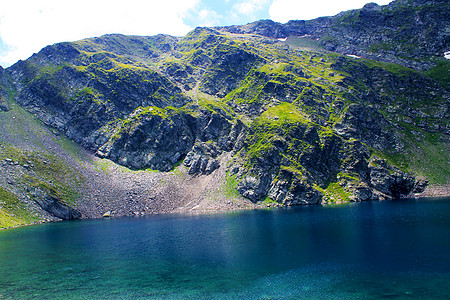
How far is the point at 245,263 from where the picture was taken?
4600cm

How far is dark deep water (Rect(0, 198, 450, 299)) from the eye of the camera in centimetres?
3400

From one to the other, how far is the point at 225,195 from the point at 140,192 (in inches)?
1918

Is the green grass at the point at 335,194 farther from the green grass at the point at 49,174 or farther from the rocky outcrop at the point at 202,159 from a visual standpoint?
the green grass at the point at 49,174

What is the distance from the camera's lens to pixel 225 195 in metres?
148

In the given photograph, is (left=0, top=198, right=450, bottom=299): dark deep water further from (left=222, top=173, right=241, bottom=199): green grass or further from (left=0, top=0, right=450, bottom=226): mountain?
(left=222, top=173, right=241, bottom=199): green grass

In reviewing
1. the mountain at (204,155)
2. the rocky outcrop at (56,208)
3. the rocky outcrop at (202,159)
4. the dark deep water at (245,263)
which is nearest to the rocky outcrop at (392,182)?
the mountain at (204,155)

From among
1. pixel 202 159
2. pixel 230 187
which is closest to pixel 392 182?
pixel 230 187

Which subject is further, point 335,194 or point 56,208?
point 335,194

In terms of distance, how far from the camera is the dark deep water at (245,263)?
3400 cm

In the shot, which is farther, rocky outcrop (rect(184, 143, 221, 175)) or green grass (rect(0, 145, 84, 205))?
rocky outcrop (rect(184, 143, 221, 175))

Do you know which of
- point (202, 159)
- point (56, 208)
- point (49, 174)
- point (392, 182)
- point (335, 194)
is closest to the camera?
point (56, 208)

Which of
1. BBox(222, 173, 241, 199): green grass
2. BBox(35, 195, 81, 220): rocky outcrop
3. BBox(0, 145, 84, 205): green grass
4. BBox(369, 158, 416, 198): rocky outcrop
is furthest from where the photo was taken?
BBox(222, 173, 241, 199): green grass

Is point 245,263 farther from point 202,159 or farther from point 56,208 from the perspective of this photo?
point 202,159

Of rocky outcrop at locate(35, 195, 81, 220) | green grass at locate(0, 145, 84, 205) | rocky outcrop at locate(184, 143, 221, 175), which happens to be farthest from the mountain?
rocky outcrop at locate(184, 143, 221, 175)
